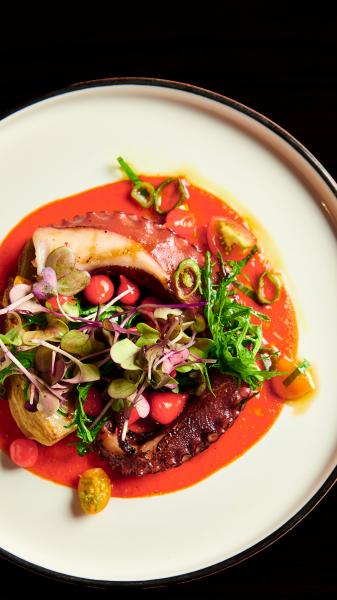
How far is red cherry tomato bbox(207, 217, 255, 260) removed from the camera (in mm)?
3875

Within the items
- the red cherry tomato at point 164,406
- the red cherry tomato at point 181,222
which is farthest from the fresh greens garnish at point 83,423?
the red cherry tomato at point 181,222

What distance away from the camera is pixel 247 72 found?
4062mm

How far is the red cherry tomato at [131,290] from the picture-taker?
3.66 metres

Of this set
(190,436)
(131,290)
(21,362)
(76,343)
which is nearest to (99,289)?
(131,290)

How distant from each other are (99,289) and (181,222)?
0.69 metres

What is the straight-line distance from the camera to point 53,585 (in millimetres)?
3863

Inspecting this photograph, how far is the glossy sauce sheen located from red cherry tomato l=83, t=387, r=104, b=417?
26 cm

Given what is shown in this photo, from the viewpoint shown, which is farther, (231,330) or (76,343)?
(231,330)

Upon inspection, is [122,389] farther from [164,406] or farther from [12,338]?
[12,338]

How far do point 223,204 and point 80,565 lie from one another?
2.36 m

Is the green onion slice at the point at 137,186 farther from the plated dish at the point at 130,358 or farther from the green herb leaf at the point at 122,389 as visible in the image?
the green herb leaf at the point at 122,389

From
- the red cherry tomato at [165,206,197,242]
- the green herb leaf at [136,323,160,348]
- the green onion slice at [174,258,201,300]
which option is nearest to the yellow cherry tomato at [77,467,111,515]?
the green herb leaf at [136,323,160,348]

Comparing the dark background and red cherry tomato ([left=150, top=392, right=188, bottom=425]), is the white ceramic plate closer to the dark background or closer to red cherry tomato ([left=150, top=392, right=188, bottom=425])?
the dark background

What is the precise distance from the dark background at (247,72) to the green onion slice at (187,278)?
1167 millimetres
